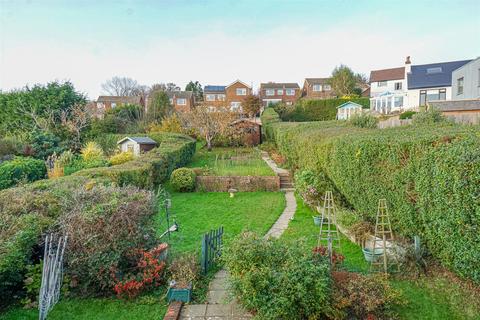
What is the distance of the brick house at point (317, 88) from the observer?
185 feet

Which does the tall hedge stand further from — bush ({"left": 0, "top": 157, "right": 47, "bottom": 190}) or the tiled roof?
the tiled roof

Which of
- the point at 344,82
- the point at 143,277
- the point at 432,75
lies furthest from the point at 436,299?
the point at 344,82

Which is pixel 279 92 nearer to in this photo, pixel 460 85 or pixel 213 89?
pixel 213 89

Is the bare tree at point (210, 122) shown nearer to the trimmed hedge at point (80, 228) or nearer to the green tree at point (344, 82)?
the trimmed hedge at point (80, 228)

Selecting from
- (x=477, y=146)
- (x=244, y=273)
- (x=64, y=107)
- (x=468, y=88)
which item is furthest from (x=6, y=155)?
(x=468, y=88)

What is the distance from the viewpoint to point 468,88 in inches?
965

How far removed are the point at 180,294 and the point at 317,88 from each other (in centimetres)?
5679

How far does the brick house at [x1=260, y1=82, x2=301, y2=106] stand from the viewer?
62.6 m

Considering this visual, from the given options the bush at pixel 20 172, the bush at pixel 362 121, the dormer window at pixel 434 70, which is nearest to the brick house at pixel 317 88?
the dormer window at pixel 434 70

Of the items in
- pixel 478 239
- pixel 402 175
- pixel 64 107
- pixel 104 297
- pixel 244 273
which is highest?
pixel 64 107

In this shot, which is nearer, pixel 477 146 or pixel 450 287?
pixel 477 146

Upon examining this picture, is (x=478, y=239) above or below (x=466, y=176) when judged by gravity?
below

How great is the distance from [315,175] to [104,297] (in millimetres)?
7975

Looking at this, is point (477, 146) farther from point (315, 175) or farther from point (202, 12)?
point (202, 12)
